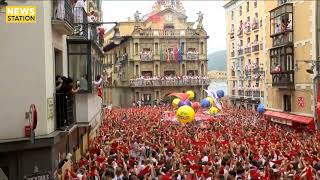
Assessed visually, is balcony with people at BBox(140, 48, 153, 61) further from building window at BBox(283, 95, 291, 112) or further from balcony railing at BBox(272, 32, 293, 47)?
building window at BBox(283, 95, 291, 112)

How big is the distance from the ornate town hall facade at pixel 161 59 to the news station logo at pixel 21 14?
5405cm

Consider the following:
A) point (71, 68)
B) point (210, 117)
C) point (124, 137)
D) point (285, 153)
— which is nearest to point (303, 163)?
point (285, 153)

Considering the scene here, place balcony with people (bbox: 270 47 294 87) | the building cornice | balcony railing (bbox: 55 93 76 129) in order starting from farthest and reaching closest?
the building cornice
balcony with people (bbox: 270 47 294 87)
balcony railing (bbox: 55 93 76 129)

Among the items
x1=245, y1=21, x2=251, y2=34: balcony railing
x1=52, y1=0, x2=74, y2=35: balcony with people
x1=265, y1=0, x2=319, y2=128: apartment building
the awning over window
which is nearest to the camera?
x1=52, y1=0, x2=74, y2=35: balcony with people

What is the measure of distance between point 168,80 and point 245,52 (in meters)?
12.0

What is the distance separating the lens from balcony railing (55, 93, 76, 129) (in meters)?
14.1

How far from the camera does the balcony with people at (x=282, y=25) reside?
3381cm

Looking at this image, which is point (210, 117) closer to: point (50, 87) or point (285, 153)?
point (285, 153)

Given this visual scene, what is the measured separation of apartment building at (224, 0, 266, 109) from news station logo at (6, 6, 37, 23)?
139ft

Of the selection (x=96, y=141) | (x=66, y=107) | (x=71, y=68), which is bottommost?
(x=96, y=141)

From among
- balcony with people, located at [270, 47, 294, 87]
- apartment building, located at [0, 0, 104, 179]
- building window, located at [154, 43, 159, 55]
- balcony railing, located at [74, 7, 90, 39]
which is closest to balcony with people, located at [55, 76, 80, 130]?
apartment building, located at [0, 0, 104, 179]

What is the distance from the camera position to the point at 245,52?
203 feet

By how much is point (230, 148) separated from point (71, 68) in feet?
21.8

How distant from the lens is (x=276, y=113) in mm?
35875
